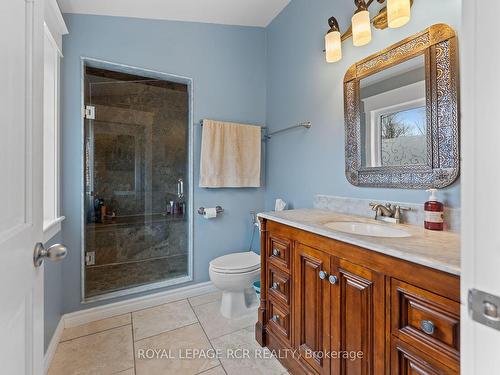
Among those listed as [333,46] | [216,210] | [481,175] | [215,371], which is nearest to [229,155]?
[216,210]

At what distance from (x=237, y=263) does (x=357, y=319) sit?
1.19m

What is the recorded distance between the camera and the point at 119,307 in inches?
82.5

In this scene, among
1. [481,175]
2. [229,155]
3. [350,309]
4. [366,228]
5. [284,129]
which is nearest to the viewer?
[481,175]

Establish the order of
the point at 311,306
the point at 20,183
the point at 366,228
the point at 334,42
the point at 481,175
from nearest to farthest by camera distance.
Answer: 1. the point at 481,175
2. the point at 20,183
3. the point at 311,306
4. the point at 366,228
5. the point at 334,42

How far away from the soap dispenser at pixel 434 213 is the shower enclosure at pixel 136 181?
1.87m

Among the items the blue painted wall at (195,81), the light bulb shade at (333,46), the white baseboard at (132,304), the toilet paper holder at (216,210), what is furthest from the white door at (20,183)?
the toilet paper holder at (216,210)

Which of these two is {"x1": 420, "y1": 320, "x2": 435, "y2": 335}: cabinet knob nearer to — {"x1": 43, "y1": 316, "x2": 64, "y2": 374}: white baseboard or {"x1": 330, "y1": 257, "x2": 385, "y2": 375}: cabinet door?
{"x1": 330, "y1": 257, "x2": 385, "y2": 375}: cabinet door

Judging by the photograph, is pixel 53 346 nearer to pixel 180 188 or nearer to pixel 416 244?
pixel 180 188

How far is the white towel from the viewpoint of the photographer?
7.75ft

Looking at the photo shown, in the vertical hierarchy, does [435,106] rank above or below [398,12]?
below

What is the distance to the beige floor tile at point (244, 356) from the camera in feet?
4.92

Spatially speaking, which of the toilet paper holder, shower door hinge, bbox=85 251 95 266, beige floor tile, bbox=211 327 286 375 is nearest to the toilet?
beige floor tile, bbox=211 327 286 375

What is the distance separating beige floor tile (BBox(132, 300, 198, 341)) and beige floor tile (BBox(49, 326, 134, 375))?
3.9 inches

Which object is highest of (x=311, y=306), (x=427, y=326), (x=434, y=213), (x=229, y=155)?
(x=229, y=155)
